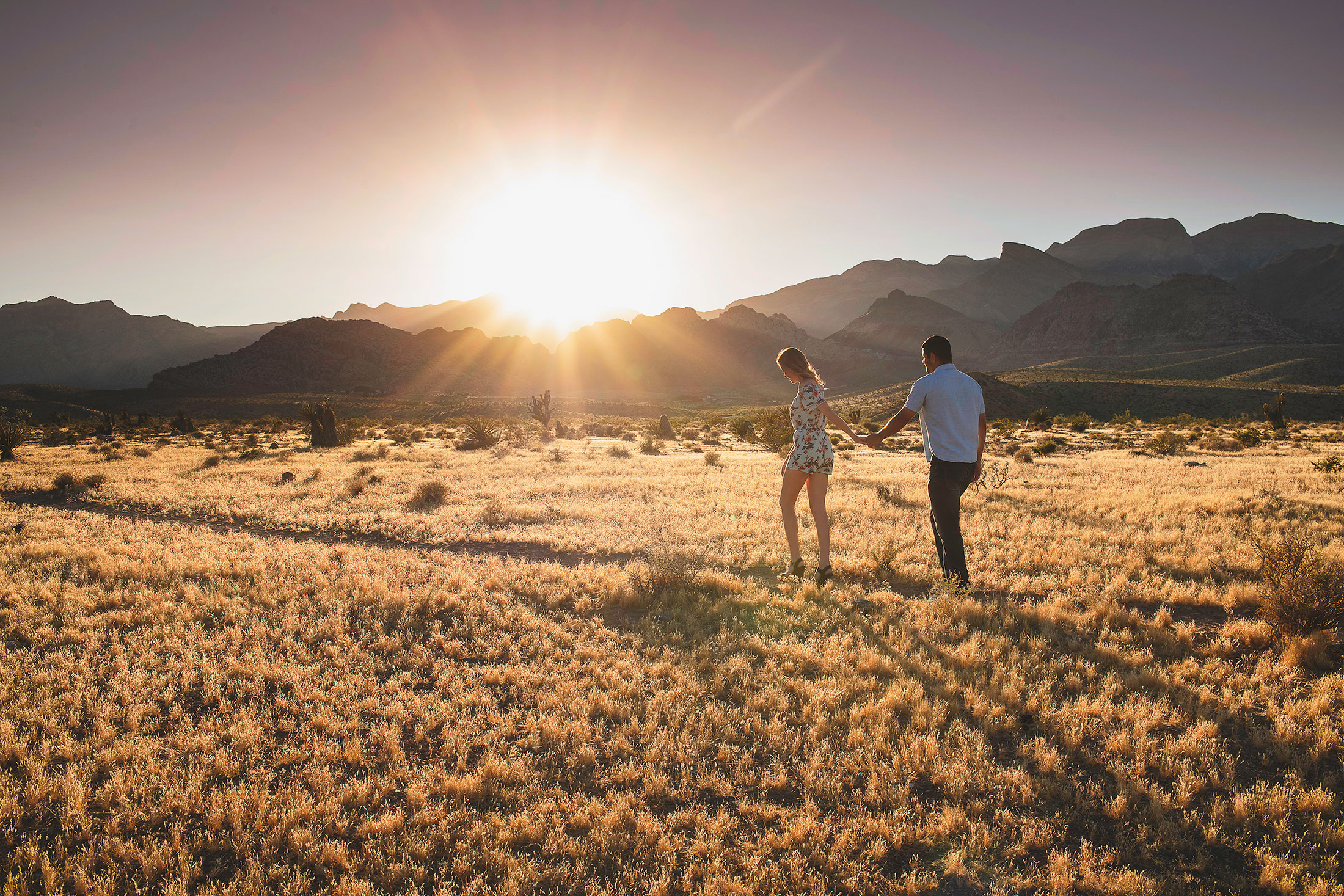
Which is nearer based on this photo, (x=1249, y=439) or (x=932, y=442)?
(x=932, y=442)

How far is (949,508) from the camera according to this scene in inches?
253

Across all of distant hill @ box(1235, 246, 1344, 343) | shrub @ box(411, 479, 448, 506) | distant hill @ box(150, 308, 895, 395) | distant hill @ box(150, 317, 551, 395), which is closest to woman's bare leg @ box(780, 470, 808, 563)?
shrub @ box(411, 479, 448, 506)

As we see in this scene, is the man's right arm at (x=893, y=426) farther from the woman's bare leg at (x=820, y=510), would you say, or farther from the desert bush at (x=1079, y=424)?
the desert bush at (x=1079, y=424)

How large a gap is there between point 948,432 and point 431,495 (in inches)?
486

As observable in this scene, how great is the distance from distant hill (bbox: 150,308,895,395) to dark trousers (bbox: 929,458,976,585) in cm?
11061

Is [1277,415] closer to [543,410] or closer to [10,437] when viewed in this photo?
[543,410]

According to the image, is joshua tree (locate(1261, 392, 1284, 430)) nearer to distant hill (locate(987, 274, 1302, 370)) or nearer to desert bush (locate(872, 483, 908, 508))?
desert bush (locate(872, 483, 908, 508))

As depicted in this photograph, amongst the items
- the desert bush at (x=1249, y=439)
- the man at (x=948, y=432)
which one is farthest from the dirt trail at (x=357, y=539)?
the desert bush at (x=1249, y=439)

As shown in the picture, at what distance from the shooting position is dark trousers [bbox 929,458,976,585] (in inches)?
249

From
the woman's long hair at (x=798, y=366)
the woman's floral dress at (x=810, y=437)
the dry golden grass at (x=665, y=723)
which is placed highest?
the woman's long hair at (x=798, y=366)

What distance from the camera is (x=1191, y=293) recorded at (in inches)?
6334

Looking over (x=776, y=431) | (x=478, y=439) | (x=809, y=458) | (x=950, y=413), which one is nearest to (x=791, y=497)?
(x=809, y=458)

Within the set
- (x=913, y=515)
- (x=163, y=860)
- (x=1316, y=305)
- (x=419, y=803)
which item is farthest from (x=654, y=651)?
(x=1316, y=305)

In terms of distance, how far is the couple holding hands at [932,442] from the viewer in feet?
20.6
